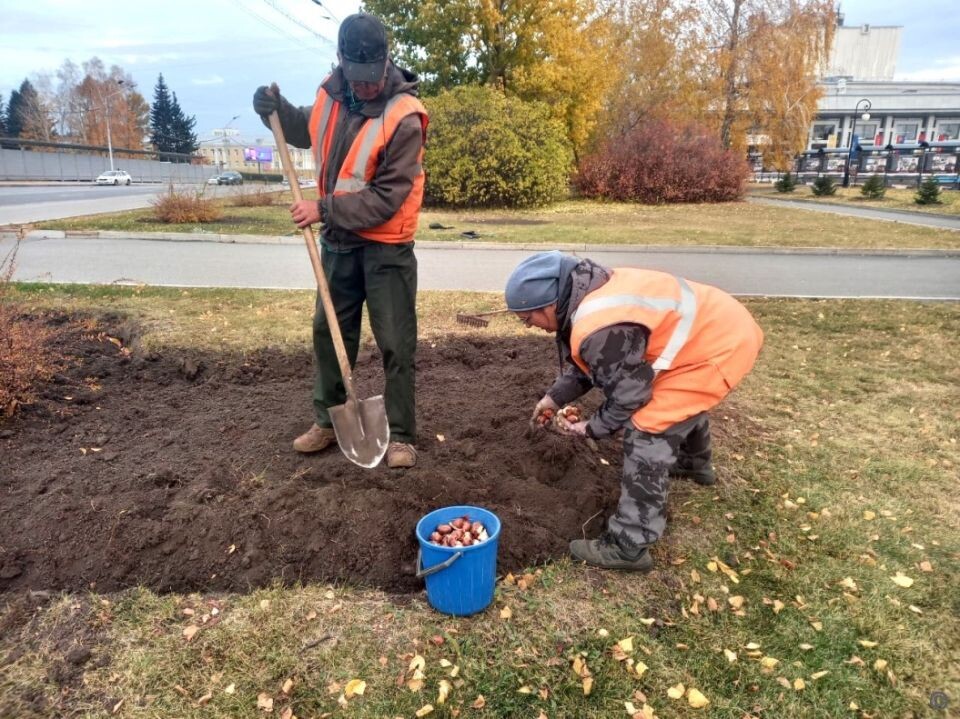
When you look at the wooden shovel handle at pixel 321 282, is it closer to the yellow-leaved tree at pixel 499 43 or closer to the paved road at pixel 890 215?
the paved road at pixel 890 215

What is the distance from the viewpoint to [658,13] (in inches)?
1275

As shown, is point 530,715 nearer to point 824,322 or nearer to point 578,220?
point 824,322

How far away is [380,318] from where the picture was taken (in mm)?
3453

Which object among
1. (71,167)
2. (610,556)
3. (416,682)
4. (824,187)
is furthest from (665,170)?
(71,167)

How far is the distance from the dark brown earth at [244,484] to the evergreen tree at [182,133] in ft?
260

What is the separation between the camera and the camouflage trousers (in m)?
2.85

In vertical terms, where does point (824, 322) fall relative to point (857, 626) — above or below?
above

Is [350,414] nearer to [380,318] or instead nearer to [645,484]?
[380,318]

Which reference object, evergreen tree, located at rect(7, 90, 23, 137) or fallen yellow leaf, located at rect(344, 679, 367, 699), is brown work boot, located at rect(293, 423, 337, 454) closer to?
fallen yellow leaf, located at rect(344, 679, 367, 699)

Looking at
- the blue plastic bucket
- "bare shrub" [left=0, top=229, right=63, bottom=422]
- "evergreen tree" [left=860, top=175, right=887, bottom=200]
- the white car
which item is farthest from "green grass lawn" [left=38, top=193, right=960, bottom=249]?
the white car

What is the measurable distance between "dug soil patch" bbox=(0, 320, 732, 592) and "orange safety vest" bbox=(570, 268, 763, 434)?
820mm

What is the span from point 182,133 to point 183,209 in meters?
68.4

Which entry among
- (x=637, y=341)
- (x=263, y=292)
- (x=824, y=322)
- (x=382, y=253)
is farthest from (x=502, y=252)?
(x=637, y=341)

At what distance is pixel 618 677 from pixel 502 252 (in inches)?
401
